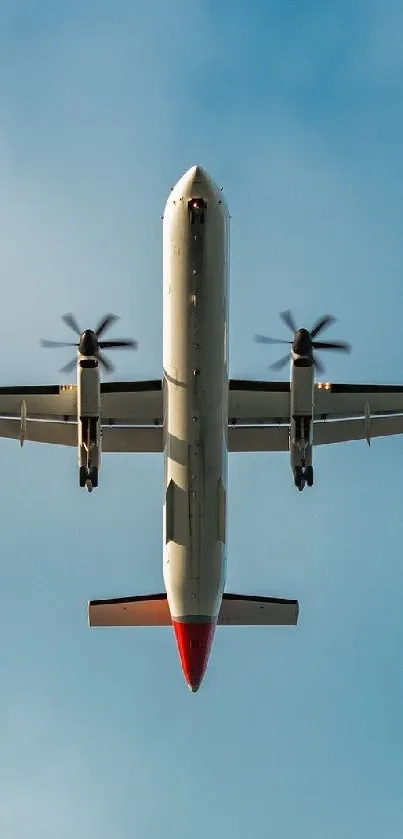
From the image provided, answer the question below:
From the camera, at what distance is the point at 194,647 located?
32844mm

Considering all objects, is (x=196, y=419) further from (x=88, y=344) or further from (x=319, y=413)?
(x=319, y=413)

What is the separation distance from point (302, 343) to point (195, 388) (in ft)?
11.9

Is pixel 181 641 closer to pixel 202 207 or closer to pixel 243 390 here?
pixel 243 390

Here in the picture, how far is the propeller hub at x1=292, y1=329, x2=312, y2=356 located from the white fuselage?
6.93ft

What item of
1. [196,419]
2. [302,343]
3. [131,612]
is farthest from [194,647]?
[302,343]

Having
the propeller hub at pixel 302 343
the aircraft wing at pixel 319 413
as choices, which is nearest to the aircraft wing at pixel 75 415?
the aircraft wing at pixel 319 413

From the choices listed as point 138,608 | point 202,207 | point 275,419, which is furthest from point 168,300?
point 138,608

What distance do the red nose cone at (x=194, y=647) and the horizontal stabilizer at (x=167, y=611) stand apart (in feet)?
3.80

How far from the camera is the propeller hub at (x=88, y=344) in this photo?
1222 inches

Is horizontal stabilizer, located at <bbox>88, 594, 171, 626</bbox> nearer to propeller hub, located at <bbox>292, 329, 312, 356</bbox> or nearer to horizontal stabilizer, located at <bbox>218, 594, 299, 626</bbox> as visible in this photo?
horizontal stabilizer, located at <bbox>218, 594, 299, 626</bbox>

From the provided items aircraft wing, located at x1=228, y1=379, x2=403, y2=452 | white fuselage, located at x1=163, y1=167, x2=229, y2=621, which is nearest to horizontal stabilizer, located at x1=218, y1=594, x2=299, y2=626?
white fuselage, located at x1=163, y1=167, x2=229, y2=621

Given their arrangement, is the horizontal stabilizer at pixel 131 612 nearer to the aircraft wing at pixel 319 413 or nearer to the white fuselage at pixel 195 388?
the white fuselage at pixel 195 388

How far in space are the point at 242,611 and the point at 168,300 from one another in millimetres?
10982

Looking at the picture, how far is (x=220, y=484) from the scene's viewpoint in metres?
30.6
